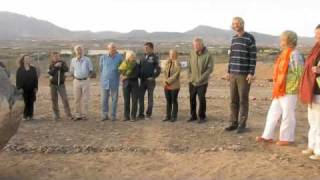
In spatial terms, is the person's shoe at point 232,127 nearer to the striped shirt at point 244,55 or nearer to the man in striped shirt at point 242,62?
the man in striped shirt at point 242,62

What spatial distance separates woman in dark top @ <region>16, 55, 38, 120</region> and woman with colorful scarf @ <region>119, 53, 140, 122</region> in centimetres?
200

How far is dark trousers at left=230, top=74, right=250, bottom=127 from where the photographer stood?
1002 centimetres

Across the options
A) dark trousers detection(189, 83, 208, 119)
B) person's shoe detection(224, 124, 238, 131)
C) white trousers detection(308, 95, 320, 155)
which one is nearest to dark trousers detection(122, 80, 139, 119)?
dark trousers detection(189, 83, 208, 119)

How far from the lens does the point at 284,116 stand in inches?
360

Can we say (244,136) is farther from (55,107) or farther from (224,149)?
(55,107)

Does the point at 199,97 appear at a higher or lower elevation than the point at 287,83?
lower

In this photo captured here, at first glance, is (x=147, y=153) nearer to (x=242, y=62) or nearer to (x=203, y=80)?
(x=242, y=62)

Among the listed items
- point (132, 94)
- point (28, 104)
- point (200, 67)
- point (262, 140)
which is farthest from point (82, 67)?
point (262, 140)

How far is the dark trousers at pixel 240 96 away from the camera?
394 inches

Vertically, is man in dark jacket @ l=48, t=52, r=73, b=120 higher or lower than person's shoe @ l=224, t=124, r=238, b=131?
higher

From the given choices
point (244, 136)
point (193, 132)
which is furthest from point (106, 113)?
point (244, 136)

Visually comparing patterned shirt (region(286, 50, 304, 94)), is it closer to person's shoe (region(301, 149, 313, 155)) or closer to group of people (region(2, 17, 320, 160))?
group of people (region(2, 17, 320, 160))

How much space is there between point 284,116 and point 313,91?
89cm

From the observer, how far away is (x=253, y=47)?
9984mm
